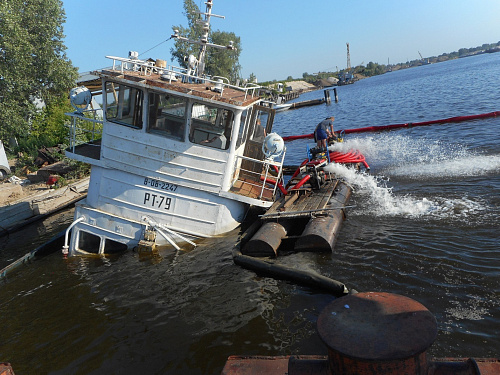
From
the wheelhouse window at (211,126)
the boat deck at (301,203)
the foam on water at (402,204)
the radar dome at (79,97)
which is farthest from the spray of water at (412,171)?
the radar dome at (79,97)

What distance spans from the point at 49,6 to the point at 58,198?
56.8 ft

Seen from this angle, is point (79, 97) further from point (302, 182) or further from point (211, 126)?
point (302, 182)

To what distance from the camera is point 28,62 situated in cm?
2489

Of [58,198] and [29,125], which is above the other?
[29,125]

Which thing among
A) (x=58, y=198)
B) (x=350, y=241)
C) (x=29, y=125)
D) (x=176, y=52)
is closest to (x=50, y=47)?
(x=29, y=125)

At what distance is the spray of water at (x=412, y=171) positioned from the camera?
11969 mm

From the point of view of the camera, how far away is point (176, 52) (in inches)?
2515

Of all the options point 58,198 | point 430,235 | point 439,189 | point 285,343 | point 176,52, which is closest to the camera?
point 285,343

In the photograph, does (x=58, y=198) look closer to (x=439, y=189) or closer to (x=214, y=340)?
(x=214, y=340)

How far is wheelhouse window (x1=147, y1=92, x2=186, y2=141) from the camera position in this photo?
10.7m

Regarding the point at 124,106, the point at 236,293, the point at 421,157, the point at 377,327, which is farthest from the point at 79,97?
the point at 421,157

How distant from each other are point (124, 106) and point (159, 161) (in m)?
1.95

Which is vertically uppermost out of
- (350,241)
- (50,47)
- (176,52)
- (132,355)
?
(176,52)

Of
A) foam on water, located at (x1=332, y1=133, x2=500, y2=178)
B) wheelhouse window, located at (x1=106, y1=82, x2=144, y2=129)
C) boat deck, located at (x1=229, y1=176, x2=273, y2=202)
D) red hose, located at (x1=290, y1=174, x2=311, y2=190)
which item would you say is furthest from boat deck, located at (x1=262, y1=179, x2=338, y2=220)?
foam on water, located at (x1=332, y1=133, x2=500, y2=178)
